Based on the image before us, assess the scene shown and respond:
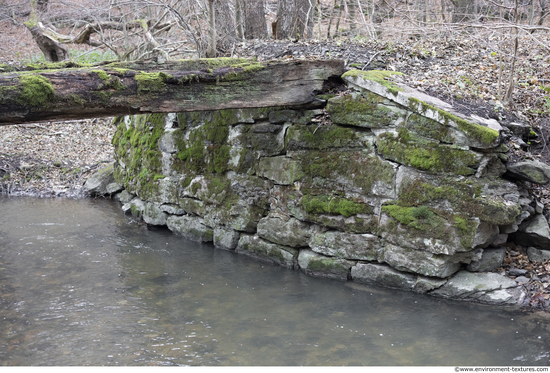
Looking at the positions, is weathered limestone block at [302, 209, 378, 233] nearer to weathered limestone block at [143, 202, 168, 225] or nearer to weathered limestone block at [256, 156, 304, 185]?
weathered limestone block at [256, 156, 304, 185]

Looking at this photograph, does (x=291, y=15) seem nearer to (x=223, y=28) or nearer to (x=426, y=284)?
(x=223, y=28)

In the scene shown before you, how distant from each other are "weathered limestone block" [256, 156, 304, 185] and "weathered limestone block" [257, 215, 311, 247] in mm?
604

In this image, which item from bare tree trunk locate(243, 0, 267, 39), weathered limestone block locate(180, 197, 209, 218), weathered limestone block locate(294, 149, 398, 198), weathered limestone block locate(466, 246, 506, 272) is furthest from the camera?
bare tree trunk locate(243, 0, 267, 39)

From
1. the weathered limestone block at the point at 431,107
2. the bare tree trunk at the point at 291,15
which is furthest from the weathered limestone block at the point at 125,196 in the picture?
the weathered limestone block at the point at 431,107

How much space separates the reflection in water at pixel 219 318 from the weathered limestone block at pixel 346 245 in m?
0.42

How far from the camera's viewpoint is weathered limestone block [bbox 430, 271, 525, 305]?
4863mm

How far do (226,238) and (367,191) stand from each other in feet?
9.08

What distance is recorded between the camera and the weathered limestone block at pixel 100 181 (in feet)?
35.3

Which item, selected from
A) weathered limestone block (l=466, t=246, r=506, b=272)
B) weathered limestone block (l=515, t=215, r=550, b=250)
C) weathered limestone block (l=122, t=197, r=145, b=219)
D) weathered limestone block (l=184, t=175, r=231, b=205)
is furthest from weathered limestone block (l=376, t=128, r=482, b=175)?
weathered limestone block (l=122, t=197, r=145, b=219)

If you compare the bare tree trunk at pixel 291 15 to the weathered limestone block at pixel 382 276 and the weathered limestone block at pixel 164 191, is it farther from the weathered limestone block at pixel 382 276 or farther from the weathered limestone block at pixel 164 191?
the weathered limestone block at pixel 382 276

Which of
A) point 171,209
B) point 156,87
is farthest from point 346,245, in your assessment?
point 171,209

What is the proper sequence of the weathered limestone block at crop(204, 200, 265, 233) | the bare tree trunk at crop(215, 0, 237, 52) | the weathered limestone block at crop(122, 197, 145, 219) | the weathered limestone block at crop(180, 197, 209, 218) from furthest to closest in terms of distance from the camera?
the bare tree trunk at crop(215, 0, 237, 52)
the weathered limestone block at crop(122, 197, 145, 219)
the weathered limestone block at crop(180, 197, 209, 218)
the weathered limestone block at crop(204, 200, 265, 233)

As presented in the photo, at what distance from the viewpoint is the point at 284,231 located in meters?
6.29

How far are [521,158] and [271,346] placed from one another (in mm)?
4058
